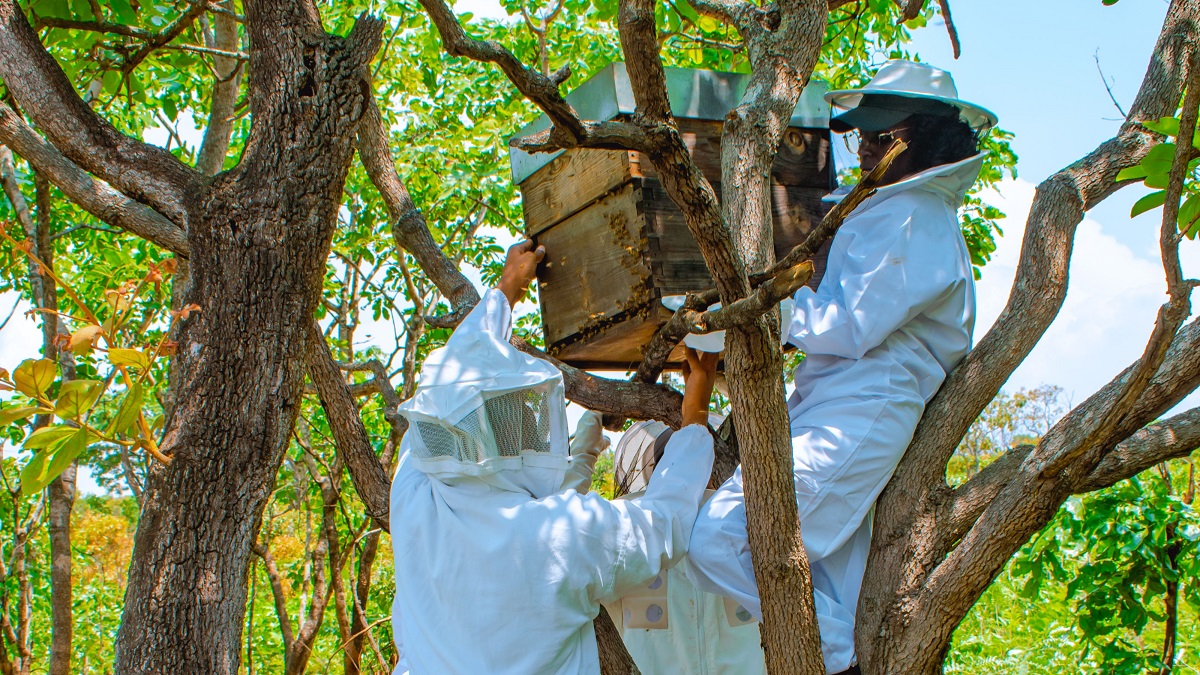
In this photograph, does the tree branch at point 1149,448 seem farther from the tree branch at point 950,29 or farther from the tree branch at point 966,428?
the tree branch at point 950,29

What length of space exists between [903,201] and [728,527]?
92 cm

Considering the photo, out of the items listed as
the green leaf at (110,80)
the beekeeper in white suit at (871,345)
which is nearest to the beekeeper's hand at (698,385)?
the beekeeper in white suit at (871,345)

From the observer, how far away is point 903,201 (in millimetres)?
2426

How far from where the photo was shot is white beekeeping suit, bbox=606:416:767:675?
3.05m

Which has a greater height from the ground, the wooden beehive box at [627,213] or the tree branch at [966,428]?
the wooden beehive box at [627,213]

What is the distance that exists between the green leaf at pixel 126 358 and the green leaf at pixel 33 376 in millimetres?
108

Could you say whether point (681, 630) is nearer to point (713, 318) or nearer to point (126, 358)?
point (713, 318)

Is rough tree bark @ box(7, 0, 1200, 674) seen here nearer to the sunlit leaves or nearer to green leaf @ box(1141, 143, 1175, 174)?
green leaf @ box(1141, 143, 1175, 174)

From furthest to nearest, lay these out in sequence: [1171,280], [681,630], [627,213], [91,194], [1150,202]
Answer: [681,630]
[627,213]
[91,194]
[1150,202]
[1171,280]

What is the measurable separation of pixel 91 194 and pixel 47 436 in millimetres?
817

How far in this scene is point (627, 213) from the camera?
2588mm

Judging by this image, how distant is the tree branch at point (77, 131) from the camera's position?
2.22 m

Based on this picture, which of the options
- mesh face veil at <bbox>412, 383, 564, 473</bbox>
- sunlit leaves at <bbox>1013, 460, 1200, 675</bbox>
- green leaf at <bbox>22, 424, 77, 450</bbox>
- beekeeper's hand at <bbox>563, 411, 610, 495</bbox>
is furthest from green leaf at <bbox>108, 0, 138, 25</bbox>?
sunlit leaves at <bbox>1013, 460, 1200, 675</bbox>

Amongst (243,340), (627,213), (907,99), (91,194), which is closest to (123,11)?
(91,194)
